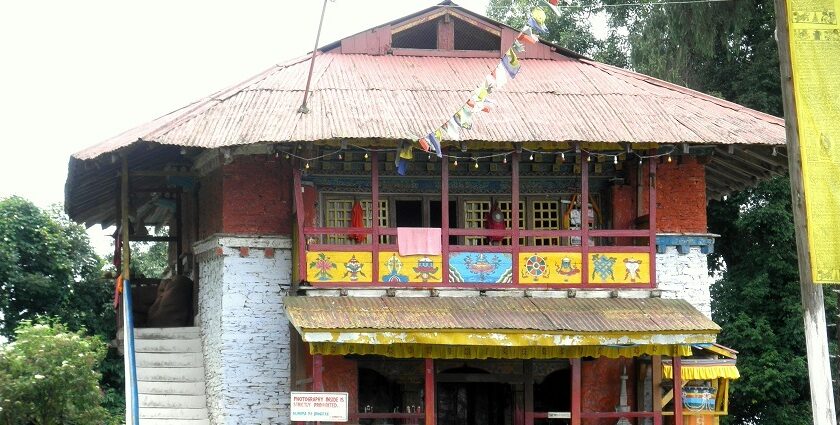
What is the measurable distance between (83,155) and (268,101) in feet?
9.33

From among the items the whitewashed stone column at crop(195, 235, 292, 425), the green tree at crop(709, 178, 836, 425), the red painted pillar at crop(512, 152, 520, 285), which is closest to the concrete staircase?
the whitewashed stone column at crop(195, 235, 292, 425)

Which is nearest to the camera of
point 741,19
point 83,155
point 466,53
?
point 83,155

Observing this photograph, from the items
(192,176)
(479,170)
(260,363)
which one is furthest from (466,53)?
(260,363)

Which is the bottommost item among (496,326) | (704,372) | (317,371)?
(704,372)

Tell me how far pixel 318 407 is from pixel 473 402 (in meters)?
4.77

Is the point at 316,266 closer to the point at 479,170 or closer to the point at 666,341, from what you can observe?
the point at 479,170

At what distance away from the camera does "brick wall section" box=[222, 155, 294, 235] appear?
21594 millimetres

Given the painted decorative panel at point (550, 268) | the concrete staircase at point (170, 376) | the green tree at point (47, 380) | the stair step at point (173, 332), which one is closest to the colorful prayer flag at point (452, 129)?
the painted decorative panel at point (550, 268)

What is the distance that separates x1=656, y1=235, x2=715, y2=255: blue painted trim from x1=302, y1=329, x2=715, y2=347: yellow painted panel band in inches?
109

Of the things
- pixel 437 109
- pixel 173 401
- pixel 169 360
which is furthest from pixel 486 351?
pixel 169 360

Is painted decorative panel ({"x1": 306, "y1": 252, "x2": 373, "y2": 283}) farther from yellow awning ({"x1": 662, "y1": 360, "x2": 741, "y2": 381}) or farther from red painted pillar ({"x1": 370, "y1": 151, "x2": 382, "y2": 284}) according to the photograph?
yellow awning ({"x1": 662, "y1": 360, "x2": 741, "y2": 381})

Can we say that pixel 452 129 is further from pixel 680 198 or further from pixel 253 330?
pixel 680 198

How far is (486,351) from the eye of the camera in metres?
20.1

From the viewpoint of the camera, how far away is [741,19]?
29484 mm
